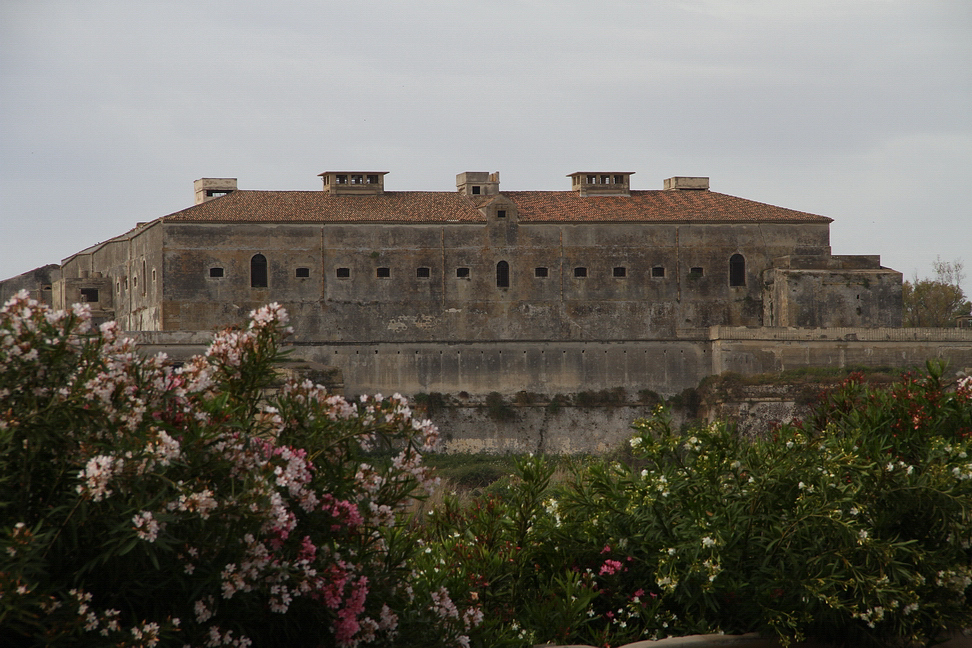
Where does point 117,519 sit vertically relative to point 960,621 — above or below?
above

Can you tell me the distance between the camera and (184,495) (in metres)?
4.88

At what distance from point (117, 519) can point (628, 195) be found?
39.2m

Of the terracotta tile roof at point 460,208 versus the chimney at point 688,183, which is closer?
the terracotta tile roof at point 460,208

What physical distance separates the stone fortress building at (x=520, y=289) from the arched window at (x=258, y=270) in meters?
0.04

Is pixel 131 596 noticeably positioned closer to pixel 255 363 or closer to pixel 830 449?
pixel 255 363

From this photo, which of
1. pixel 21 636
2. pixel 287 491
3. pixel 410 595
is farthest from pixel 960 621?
pixel 21 636

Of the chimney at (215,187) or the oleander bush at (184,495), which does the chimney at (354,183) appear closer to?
the chimney at (215,187)

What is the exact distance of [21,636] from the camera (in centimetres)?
486

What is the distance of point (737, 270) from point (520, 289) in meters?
7.18

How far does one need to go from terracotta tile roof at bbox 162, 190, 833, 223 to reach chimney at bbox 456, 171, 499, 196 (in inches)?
18.5

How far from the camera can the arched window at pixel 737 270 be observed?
134ft

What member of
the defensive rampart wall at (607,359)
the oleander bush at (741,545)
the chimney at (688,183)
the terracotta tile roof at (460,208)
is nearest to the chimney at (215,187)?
the terracotta tile roof at (460,208)

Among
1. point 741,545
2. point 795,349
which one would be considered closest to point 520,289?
point 795,349

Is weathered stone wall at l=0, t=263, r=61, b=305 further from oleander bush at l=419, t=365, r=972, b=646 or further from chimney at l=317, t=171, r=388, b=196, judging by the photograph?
oleander bush at l=419, t=365, r=972, b=646
